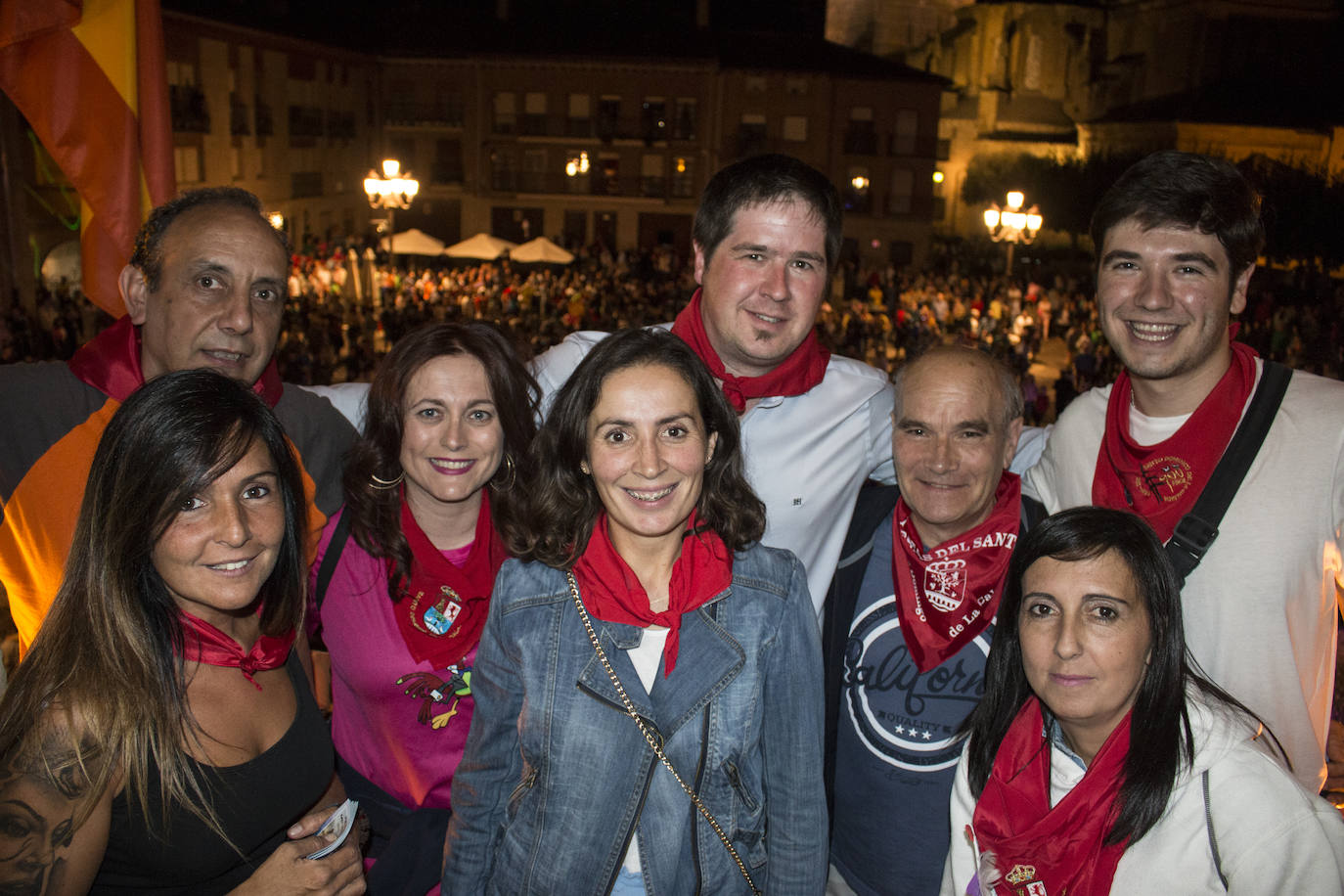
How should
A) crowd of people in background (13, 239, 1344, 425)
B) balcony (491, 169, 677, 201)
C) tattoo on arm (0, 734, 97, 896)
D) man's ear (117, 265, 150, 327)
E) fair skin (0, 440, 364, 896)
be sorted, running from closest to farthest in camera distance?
1. tattoo on arm (0, 734, 97, 896)
2. fair skin (0, 440, 364, 896)
3. man's ear (117, 265, 150, 327)
4. crowd of people in background (13, 239, 1344, 425)
5. balcony (491, 169, 677, 201)

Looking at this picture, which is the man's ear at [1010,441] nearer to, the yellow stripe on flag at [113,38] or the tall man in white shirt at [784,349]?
the tall man in white shirt at [784,349]

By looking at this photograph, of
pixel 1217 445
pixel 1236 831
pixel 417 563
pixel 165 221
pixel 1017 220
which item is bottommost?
pixel 1236 831

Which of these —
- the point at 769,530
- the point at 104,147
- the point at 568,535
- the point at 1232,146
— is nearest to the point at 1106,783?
the point at 769,530

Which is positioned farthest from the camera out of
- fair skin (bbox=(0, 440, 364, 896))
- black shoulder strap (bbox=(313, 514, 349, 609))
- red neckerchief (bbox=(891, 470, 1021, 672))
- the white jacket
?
black shoulder strap (bbox=(313, 514, 349, 609))

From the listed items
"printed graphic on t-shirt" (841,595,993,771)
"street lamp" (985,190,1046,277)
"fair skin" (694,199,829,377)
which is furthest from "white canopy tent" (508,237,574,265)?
"printed graphic on t-shirt" (841,595,993,771)

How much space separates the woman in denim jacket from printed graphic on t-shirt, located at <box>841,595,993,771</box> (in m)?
0.67

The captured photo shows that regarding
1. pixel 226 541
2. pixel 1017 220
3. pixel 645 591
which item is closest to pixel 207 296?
pixel 226 541

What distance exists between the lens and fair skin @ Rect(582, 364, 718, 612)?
230 centimetres

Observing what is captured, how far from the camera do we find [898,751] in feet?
9.34

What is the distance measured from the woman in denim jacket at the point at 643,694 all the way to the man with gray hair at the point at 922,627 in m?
0.67

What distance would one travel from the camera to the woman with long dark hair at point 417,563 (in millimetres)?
2865

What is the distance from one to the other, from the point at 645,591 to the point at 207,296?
1.84 m

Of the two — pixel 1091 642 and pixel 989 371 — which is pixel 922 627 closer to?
pixel 1091 642

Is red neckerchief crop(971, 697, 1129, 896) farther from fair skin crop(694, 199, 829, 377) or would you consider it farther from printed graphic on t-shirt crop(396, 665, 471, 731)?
printed graphic on t-shirt crop(396, 665, 471, 731)
